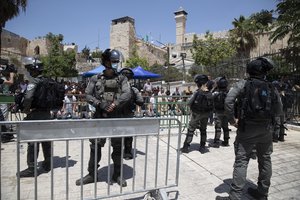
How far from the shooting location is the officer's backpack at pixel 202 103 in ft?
19.0

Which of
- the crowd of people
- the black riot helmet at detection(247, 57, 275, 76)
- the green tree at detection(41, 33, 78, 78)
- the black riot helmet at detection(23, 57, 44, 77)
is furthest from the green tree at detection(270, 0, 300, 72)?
the green tree at detection(41, 33, 78, 78)

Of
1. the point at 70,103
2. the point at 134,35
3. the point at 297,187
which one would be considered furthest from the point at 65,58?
the point at 297,187

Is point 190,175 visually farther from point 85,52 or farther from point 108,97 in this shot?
point 85,52

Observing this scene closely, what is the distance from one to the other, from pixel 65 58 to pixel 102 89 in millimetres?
39120

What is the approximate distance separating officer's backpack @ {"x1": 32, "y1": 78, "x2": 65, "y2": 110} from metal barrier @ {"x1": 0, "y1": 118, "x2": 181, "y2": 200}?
709 millimetres

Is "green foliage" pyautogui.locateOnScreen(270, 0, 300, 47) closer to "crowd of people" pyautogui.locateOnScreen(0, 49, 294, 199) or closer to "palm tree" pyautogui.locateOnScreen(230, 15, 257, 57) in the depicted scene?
"crowd of people" pyautogui.locateOnScreen(0, 49, 294, 199)

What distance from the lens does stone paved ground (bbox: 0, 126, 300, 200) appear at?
392 cm

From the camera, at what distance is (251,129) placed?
3.63 meters

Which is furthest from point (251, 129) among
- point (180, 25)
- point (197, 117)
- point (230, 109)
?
point (180, 25)

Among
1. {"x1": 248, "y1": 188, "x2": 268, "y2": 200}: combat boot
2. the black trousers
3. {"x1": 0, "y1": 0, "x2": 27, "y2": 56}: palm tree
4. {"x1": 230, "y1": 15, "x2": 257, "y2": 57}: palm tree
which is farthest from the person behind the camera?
{"x1": 230, "y1": 15, "x2": 257, "y2": 57}: palm tree

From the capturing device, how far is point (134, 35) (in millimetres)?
65062

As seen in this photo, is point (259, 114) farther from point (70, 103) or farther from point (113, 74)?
point (70, 103)

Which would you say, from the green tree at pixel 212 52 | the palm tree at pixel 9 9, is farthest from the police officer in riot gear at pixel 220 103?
the green tree at pixel 212 52

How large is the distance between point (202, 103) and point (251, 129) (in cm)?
220
